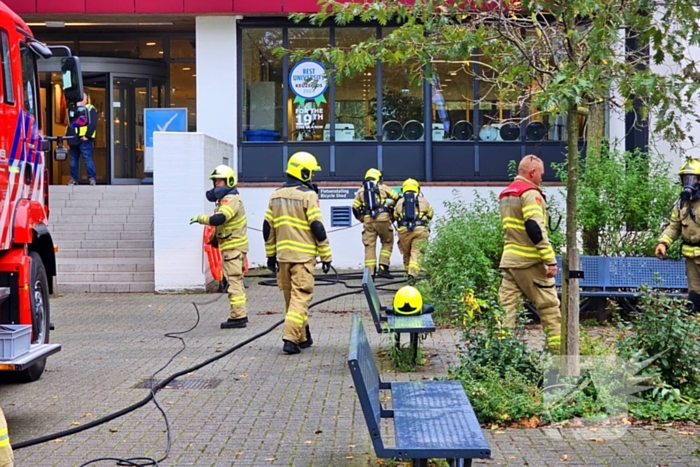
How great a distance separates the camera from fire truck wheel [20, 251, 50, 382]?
8.12m

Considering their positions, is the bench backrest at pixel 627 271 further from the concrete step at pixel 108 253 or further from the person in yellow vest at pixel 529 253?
the concrete step at pixel 108 253

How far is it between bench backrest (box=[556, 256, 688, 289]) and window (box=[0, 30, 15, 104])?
6.78 m

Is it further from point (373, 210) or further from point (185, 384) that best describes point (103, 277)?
point (185, 384)

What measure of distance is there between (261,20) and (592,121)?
8.75 m

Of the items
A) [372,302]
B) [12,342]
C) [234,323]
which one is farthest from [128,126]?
[12,342]

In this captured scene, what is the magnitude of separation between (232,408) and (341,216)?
498 inches

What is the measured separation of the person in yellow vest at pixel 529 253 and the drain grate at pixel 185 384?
2.72m

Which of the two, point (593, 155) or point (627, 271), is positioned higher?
point (593, 155)

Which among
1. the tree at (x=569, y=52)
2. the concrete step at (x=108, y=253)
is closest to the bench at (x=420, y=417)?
the tree at (x=569, y=52)

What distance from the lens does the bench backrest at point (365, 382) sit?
447cm

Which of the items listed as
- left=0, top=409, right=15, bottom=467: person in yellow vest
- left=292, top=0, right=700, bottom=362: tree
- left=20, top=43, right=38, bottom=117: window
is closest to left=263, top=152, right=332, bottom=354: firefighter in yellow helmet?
left=292, top=0, right=700, bottom=362: tree

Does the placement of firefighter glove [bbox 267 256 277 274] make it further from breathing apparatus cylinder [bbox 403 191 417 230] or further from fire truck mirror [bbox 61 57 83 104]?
breathing apparatus cylinder [bbox 403 191 417 230]

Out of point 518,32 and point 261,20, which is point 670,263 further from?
point 261,20

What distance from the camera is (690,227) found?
10273 millimetres
